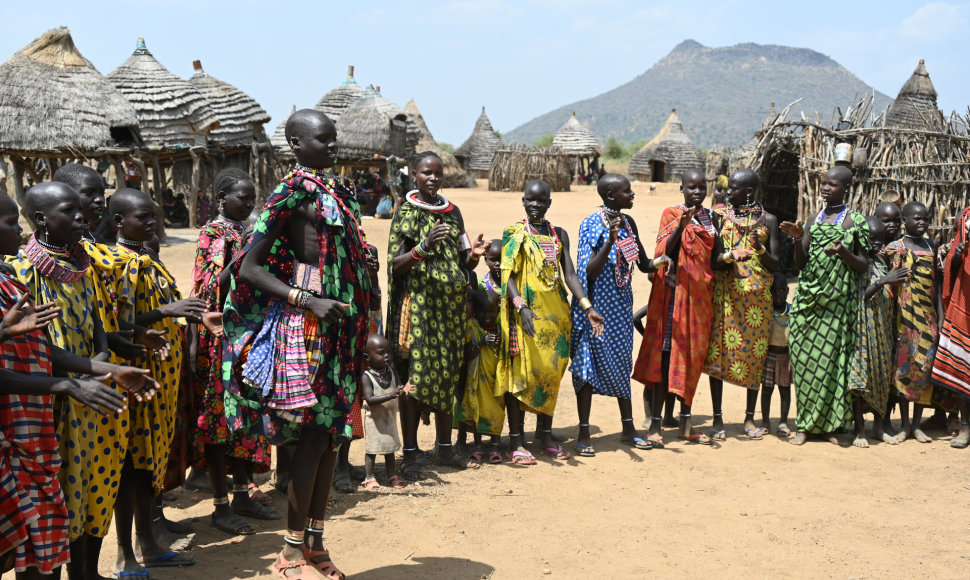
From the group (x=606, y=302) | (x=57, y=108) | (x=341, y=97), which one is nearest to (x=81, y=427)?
(x=606, y=302)

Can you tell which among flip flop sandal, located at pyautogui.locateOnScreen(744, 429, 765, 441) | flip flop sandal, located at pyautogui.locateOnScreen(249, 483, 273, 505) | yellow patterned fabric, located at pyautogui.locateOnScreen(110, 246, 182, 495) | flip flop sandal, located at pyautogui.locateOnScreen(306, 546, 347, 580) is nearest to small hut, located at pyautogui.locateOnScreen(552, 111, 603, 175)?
flip flop sandal, located at pyautogui.locateOnScreen(744, 429, 765, 441)

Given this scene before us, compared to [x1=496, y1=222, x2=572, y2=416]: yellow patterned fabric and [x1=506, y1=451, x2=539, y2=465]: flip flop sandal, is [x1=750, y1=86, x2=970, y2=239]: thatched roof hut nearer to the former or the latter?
[x1=496, y1=222, x2=572, y2=416]: yellow patterned fabric

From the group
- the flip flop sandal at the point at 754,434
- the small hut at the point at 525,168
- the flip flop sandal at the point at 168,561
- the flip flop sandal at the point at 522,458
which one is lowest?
the flip flop sandal at the point at 754,434

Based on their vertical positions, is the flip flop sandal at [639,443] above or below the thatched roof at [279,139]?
below

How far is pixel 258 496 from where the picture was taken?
16.2ft

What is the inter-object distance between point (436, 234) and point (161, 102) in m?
17.8

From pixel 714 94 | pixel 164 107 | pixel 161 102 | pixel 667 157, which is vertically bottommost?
pixel 667 157

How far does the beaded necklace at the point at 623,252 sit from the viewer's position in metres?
6.05

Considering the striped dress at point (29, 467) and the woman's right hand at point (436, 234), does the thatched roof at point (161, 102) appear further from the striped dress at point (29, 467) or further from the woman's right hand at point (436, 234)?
the striped dress at point (29, 467)

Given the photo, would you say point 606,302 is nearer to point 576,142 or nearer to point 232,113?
point 232,113

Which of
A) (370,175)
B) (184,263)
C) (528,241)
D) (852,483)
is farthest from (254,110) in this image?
(852,483)

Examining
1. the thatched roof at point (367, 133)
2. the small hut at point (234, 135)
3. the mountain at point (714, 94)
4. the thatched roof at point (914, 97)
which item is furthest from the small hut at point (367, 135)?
the mountain at point (714, 94)

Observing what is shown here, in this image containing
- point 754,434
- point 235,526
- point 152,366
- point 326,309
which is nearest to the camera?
point 326,309

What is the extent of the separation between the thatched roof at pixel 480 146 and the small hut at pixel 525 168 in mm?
5343
